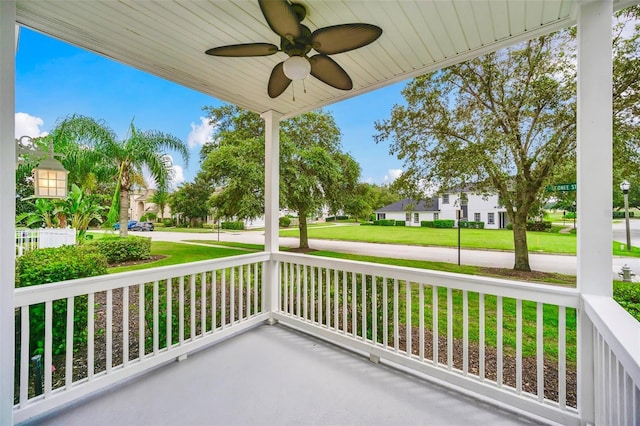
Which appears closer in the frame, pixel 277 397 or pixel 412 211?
pixel 277 397

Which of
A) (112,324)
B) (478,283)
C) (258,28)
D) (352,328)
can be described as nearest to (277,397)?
(352,328)

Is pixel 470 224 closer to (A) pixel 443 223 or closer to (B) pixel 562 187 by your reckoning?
(A) pixel 443 223

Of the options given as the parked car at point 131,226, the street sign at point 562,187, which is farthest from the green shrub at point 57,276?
the street sign at point 562,187

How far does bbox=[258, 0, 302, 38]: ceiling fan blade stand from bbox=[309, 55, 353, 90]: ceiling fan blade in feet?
0.78

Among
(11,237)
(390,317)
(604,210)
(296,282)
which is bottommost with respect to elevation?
(390,317)

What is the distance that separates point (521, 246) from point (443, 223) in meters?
0.72

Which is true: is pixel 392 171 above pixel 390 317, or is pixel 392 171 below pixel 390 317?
above

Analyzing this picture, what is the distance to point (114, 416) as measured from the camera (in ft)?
5.38

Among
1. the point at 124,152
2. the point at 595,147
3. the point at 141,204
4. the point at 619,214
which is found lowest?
the point at 619,214

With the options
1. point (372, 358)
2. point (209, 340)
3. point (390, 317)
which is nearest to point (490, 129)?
point (390, 317)

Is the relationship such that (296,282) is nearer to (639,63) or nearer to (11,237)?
(11,237)

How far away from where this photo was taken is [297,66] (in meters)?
1.62

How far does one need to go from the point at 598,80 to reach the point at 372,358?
7.90 ft

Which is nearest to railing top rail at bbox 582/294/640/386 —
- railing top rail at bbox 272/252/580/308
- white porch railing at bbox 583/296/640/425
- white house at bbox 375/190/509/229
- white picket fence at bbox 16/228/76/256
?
white porch railing at bbox 583/296/640/425
